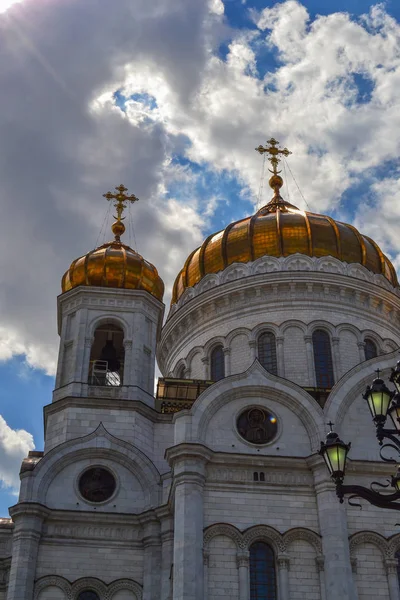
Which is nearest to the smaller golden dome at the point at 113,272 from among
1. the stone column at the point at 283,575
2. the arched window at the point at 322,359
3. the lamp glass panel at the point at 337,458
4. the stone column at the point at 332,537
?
the arched window at the point at 322,359

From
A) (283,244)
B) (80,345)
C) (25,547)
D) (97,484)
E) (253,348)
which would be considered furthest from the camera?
(283,244)

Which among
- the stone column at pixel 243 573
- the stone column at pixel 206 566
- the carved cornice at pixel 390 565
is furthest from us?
the carved cornice at pixel 390 565

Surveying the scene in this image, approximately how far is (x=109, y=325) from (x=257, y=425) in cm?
685

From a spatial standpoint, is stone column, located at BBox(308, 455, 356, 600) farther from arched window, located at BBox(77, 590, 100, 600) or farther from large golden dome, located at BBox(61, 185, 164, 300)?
large golden dome, located at BBox(61, 185, 164, 300)

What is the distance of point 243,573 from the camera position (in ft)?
62.6

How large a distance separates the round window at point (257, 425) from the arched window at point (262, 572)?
3.01 meters

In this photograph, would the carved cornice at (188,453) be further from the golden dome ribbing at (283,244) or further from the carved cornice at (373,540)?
the golden dome ribbing at (283,244)

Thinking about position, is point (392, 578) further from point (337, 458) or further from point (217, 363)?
point (217, 363)

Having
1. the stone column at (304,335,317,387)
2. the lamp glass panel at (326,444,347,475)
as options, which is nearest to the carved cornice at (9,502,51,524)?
the stone column at (304,335,317,387)

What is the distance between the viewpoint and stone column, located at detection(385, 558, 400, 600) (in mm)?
19078

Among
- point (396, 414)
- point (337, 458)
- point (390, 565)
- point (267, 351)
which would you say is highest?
point (267, 351)

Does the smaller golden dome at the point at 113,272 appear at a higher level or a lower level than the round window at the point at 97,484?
higher

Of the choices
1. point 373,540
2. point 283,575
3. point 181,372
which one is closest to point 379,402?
point 283,575

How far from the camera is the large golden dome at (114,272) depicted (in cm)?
2627
